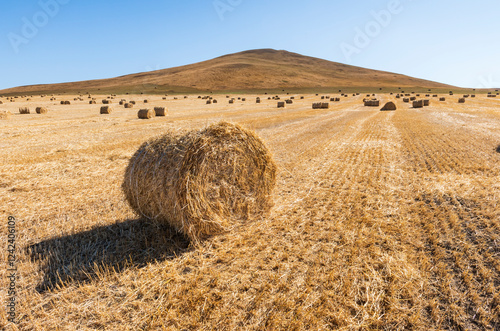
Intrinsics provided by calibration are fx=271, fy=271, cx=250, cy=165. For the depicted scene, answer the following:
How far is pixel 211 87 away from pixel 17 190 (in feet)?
377

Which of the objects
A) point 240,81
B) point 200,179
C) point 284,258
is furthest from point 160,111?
point 240,81

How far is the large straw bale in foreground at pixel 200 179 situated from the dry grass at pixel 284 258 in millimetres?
471

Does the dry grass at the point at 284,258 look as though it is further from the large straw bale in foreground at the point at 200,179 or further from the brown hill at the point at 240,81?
A: the brown hill at the point at 240,81

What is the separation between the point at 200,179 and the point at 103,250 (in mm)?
2340

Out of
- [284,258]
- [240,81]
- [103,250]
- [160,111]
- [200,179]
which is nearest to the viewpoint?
[284,258]

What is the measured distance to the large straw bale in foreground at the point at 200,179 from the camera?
17.9 feet

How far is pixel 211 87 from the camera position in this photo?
118 meters

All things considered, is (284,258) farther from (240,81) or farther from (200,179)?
(240,81)

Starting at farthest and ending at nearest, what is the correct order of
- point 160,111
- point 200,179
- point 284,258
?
point 160,111, point 200,179, point 284,258

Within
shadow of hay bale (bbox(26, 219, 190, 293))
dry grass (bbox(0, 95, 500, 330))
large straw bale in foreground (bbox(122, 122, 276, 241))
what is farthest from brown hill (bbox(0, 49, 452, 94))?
shadow of hay bale (bbox(26, 219, 190, 293))

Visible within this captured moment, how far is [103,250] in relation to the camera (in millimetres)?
5359

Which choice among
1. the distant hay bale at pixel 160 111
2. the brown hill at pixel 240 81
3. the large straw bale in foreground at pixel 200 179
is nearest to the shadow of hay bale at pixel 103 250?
the large straw bale in foreground at pixel 200 179

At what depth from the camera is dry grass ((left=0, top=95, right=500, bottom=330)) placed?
12.4ft

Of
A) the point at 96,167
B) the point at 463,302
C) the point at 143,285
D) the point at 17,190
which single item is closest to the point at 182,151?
the point at 143,285
